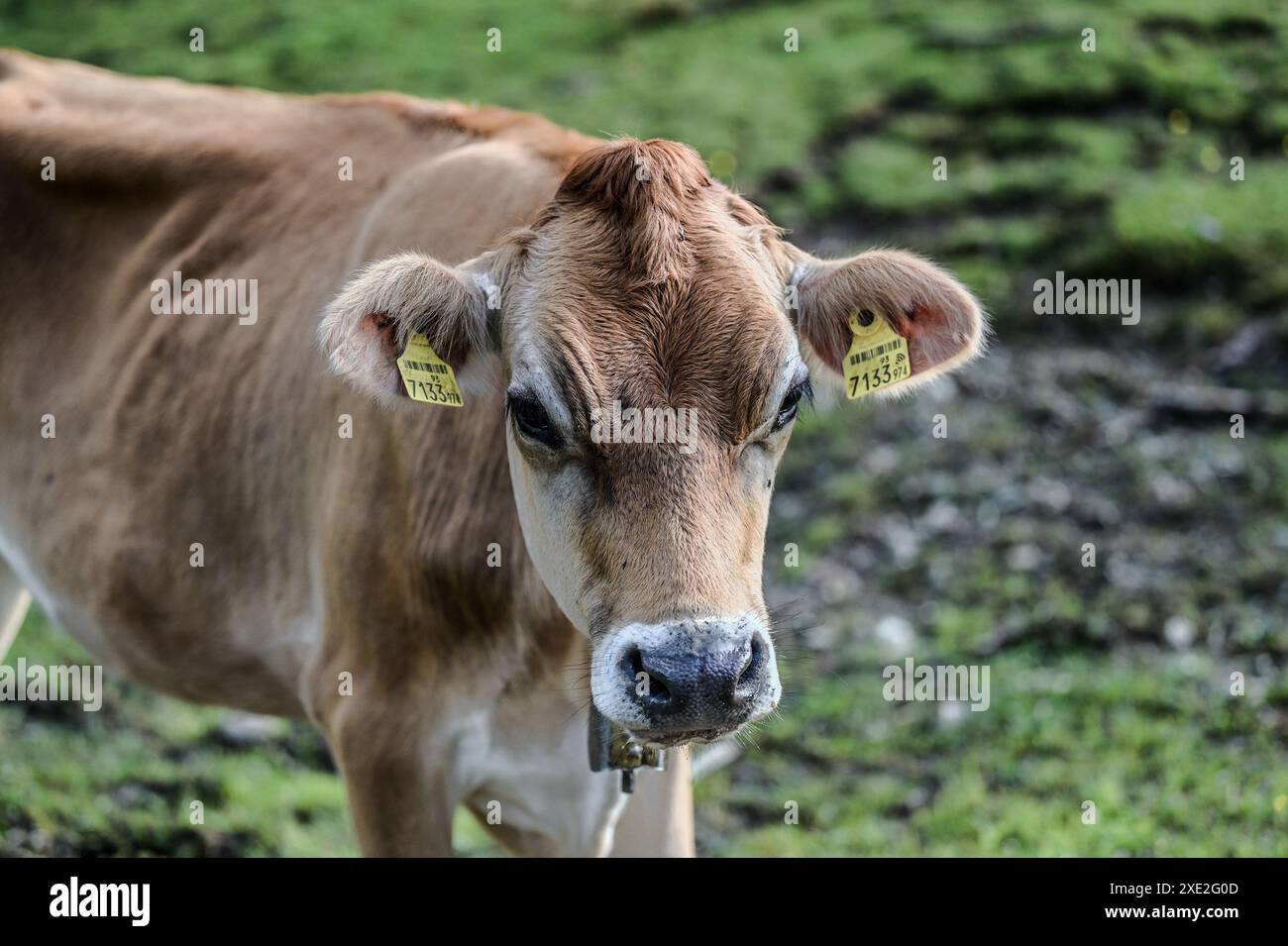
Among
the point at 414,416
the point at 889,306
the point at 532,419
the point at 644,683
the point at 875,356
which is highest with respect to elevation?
the point at 889,306

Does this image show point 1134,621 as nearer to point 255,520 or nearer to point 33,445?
point 255,520

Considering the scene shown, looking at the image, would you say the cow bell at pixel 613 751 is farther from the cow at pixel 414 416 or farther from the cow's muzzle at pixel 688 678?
the cow's muzzle at pixel 688 678

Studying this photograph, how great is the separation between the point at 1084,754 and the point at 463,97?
779 centimetres

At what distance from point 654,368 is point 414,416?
1077 millimetres

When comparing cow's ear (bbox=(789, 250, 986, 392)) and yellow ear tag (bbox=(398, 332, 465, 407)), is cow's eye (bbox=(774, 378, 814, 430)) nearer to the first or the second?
cow's ear (bbox=(789, 250, 986, 392))

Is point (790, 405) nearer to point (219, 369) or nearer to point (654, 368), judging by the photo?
point (654, 368)

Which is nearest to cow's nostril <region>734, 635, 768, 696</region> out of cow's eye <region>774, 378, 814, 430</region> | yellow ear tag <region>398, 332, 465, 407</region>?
cow's eye <region>774, 378, 814, 430</region>

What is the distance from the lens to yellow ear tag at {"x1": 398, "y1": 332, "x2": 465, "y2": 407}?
366 cm

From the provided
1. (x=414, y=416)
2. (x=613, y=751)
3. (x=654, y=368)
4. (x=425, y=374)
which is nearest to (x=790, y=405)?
(x=654, y=368)

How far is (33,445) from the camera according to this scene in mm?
4984

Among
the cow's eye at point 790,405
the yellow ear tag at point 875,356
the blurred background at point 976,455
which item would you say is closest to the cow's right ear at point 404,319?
the cow's eye at point 790,405

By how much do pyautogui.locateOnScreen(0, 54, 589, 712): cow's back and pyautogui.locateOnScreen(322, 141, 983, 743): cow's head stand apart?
0.47 m

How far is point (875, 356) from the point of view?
381 cm

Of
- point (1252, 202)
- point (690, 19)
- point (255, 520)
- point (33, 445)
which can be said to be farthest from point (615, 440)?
point (690, 19)
